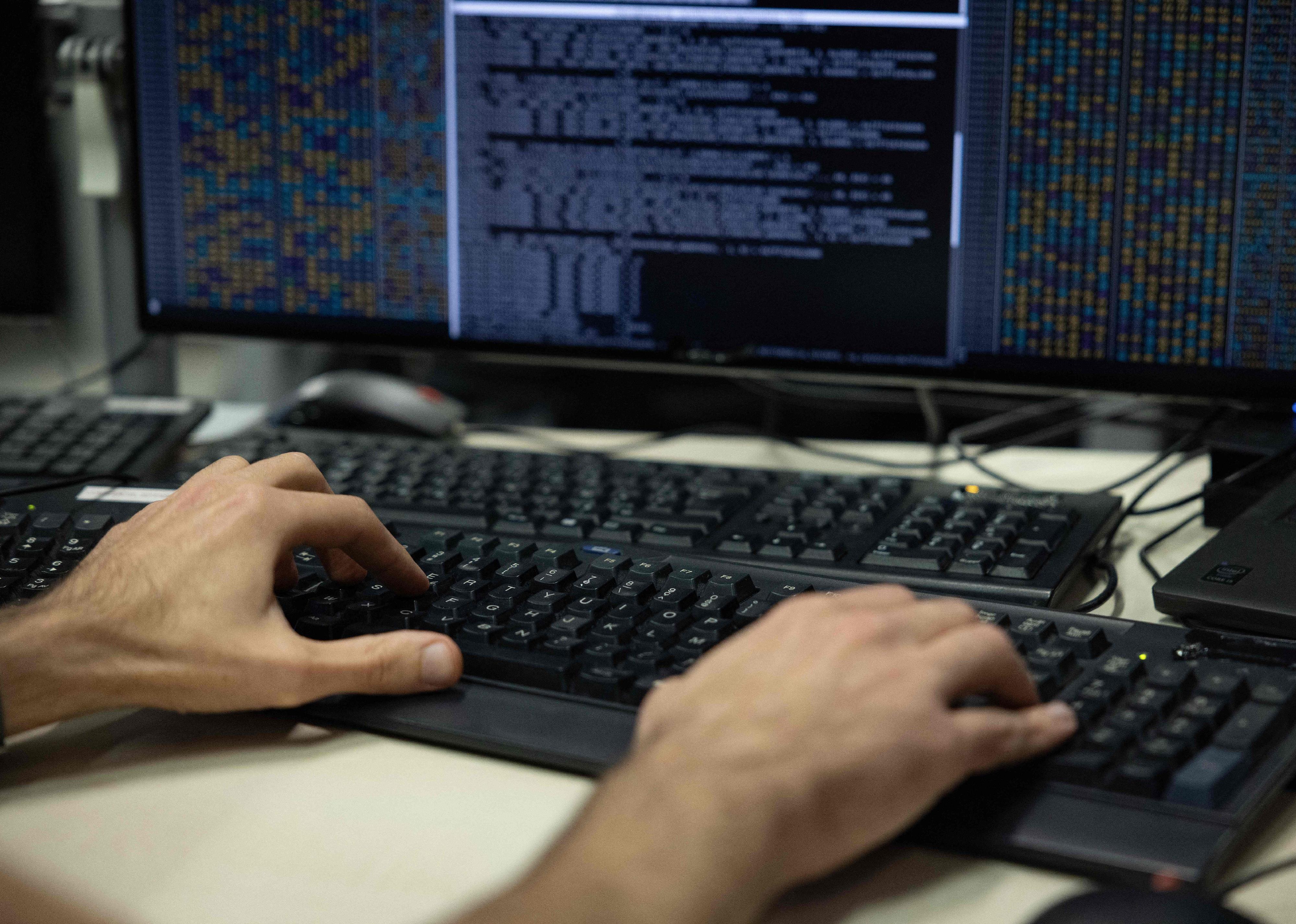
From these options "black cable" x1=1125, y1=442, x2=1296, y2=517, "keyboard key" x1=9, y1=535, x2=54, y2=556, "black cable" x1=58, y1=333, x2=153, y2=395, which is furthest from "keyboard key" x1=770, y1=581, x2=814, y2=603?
"black cable" x1=58, y1=333, x2=153, y2=395

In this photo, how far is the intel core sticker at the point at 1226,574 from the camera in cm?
67

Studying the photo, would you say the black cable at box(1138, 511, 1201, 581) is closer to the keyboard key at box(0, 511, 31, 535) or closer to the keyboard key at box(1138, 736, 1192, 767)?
the keyboard key at box(1138, 736, 1192, 767)

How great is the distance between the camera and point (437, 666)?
1.86ft

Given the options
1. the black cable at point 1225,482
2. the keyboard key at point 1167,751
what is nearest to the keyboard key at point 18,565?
the keyboard key at point 1167,751

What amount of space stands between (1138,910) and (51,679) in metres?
0.45

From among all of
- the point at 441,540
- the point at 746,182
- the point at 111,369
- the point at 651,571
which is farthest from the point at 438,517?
the point at 111,369

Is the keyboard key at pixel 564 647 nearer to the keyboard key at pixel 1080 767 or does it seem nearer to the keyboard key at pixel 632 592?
the keyboard key at pixel 632 592

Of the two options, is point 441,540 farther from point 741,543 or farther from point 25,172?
point 25,172

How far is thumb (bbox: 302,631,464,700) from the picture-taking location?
56 cm

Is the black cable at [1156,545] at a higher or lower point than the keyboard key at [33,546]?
lower

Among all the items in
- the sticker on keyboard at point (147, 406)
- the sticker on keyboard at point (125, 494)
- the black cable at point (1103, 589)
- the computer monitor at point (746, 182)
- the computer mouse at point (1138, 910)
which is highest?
the computer monitor at point (746, 182)

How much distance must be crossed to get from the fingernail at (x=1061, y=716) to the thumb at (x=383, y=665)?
0.84 feet

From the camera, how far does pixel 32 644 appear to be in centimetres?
57

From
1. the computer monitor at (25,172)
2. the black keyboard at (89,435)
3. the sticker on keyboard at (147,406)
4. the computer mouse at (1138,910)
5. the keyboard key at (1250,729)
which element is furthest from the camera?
the computer monitor at (25,172)
